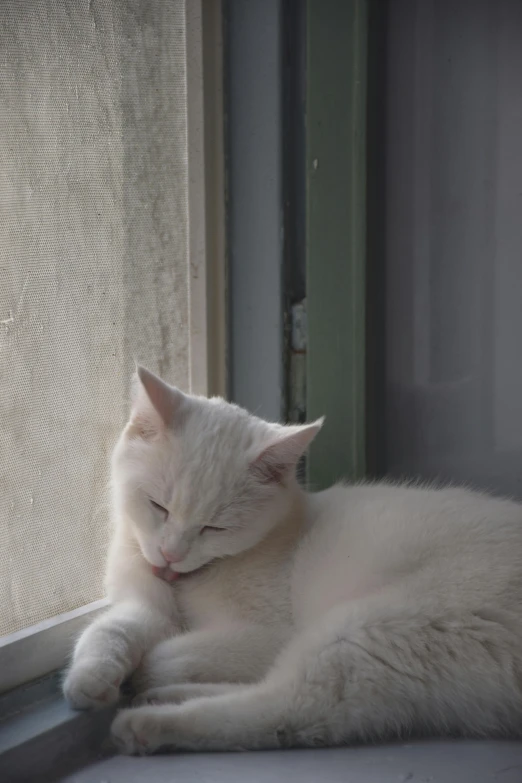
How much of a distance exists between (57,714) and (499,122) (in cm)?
140

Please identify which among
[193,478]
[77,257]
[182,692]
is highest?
[77,257]

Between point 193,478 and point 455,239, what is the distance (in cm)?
82

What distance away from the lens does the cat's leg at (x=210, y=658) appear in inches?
56.1

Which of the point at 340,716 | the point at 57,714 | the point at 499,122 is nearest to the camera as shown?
the point at 340,716

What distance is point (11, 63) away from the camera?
137cm

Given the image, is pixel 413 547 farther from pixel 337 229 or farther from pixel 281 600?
pixel 337 229

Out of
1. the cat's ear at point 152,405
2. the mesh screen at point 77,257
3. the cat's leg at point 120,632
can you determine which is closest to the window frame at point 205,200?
the mesh screen at point 77,257

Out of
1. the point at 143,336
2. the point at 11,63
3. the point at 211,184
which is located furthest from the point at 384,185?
the point at 11,63

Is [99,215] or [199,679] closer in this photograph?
[199,679]

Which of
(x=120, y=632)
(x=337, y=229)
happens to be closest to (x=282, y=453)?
(x=120, y=632)

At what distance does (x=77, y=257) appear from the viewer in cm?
157

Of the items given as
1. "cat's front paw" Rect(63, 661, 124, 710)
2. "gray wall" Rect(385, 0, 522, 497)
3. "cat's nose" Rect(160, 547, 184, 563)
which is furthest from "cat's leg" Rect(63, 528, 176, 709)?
"gray wall" Rect(385, 0, 522, 497)

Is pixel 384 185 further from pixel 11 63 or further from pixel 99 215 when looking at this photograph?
pixel 11 63

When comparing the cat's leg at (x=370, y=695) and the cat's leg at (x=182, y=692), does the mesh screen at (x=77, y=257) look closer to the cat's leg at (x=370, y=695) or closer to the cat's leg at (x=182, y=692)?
the cat's leg at (x=182, y=692)
